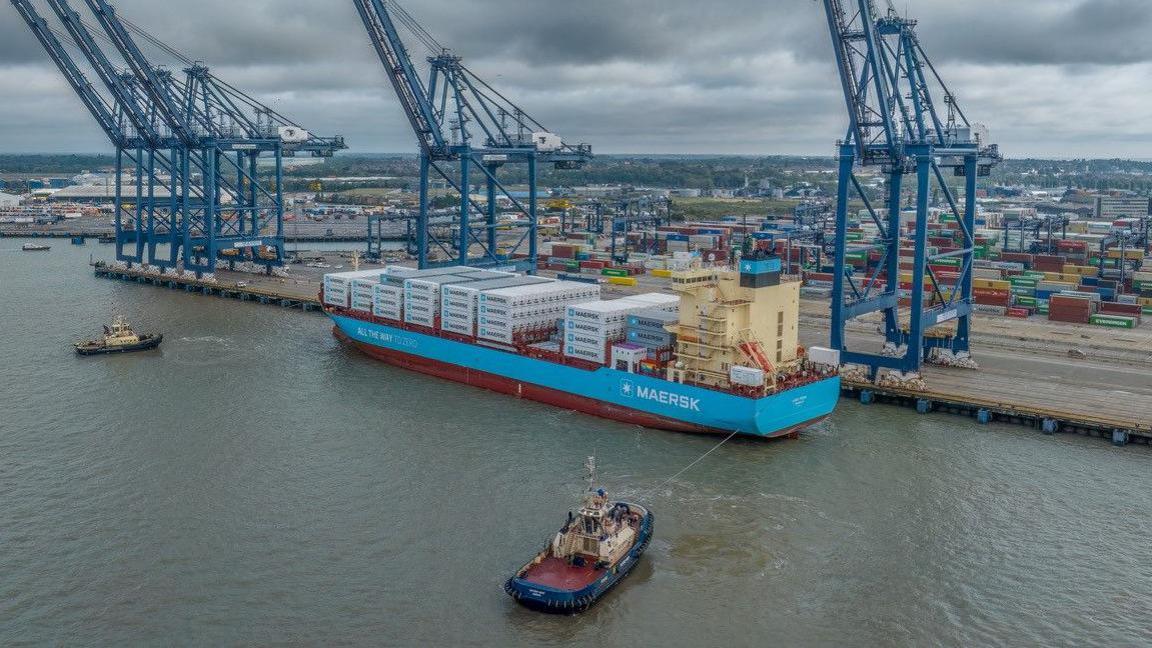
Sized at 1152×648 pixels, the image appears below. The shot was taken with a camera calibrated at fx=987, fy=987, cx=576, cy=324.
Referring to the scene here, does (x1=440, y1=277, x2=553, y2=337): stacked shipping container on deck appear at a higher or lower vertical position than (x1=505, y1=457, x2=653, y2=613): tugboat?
higher

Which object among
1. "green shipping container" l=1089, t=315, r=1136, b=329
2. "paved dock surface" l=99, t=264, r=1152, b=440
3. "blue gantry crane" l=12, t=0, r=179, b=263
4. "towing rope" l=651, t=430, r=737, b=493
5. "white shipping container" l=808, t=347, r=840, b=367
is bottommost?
"towing rope" l=651, t=430, r=737, b=493

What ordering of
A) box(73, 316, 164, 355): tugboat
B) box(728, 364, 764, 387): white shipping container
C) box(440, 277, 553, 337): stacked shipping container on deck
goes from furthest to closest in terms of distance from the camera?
1. box(73, 316, 164, 355): tugboat
2. box(440, 277, 553, 337): stacked shipping container on deck
3. box(728, 364, 764, 387): white shipping container

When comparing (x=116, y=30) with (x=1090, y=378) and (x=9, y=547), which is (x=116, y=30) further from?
(x=1090, y=378)

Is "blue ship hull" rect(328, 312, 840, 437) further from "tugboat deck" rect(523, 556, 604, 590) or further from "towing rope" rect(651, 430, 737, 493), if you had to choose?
"tugboat deck" rect(523, 556, 604, 590)

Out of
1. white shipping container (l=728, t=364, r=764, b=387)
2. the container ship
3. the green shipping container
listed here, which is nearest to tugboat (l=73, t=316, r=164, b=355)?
the container ship

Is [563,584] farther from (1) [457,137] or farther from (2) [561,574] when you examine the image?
(1) [457,137]

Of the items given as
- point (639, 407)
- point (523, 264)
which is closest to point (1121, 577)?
point (639, 407)

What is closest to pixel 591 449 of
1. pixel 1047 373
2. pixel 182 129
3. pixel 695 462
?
pixel 695 462

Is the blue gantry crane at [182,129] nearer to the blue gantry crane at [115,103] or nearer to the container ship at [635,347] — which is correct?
the blue gantry crane at [115,103]
